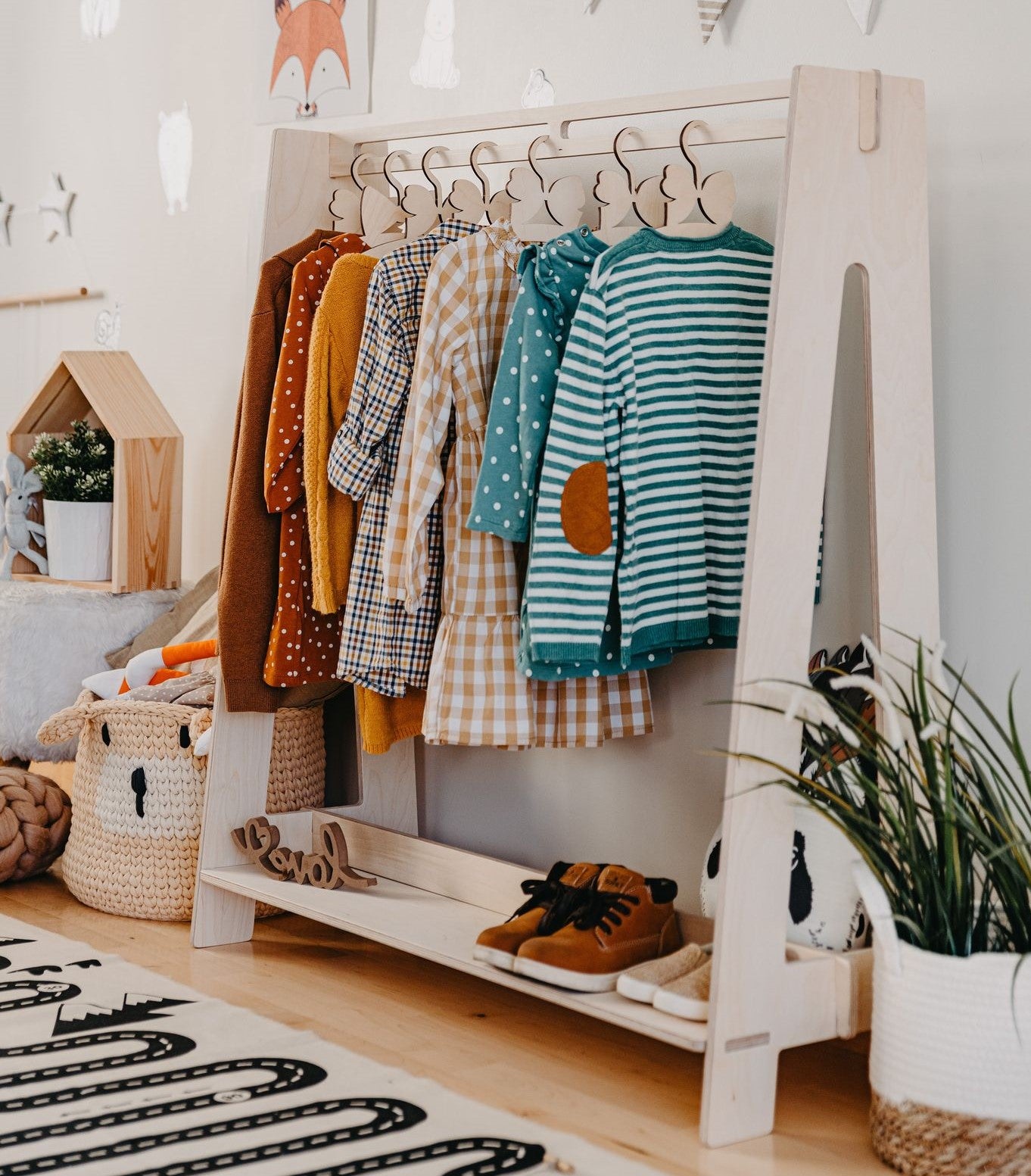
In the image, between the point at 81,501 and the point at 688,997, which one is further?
the point at 81,501

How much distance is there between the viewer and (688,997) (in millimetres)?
1545

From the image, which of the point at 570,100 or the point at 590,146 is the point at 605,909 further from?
the point at 570,100

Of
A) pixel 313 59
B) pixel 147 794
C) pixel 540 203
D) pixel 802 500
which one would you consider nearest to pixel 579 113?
pixel 540 203

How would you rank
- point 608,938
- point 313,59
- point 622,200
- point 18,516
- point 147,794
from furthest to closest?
point 18,516, point 313,59, point 147,794, point 622,200, point 608,938

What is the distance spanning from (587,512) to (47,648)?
140 centimetres

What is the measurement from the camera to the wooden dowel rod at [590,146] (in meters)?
1.84

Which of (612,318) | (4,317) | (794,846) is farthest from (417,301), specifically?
(4,317)

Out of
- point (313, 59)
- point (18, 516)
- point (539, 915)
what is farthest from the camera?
point (18, 516)

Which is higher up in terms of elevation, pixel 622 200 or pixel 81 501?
pixel 622 200

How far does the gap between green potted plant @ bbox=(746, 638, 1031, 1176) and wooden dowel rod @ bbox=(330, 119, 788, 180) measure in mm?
713

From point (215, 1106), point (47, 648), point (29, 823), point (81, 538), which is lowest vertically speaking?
point (215, 1106)

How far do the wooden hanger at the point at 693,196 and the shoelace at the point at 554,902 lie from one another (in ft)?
2.83

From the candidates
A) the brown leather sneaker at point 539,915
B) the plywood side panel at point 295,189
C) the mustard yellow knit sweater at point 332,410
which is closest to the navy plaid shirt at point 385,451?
the mustard yellow knit sweater at point 332,410

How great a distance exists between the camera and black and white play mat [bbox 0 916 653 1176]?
1.44 m
